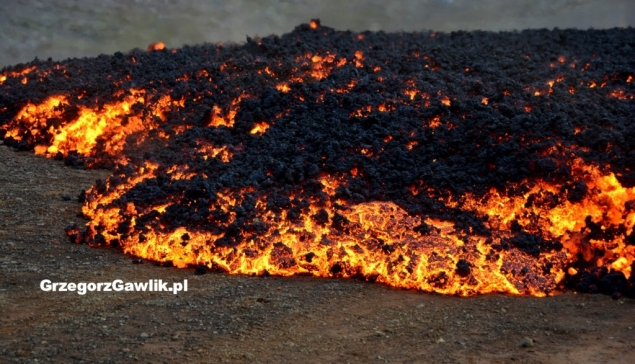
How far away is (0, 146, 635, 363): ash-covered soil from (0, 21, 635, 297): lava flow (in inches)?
17.7

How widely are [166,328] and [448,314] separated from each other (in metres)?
2.56

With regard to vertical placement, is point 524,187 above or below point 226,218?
above

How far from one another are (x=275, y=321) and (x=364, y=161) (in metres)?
3.39

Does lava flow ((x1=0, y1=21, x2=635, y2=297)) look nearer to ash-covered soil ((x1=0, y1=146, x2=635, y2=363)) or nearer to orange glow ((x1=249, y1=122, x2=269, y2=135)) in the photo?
orange glow ((x1=249, y1=122, x2=269, y2=135))

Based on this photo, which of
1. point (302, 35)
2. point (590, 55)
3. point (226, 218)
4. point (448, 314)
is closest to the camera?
point (448, 314)

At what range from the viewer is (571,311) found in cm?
696

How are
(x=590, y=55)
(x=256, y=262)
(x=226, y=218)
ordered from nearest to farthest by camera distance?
(x=256, y=262)
(x=226, y=218)
(x=590, y=55)

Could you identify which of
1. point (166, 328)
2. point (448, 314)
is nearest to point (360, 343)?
point (448, 314)

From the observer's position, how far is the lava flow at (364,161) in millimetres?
7887

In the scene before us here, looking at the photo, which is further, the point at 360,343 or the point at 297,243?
the point at 297,243

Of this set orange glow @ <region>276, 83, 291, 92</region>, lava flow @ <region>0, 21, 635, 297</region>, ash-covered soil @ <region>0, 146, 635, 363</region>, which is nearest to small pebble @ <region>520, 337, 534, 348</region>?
ash-covered soil @ <region>0, 146, 635, 363</region>

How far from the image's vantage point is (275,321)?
6.48 meters

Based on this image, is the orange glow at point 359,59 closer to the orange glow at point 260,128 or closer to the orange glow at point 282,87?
the orange glow at point 282,87

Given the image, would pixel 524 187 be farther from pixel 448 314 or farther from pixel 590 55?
pixel 590 55
